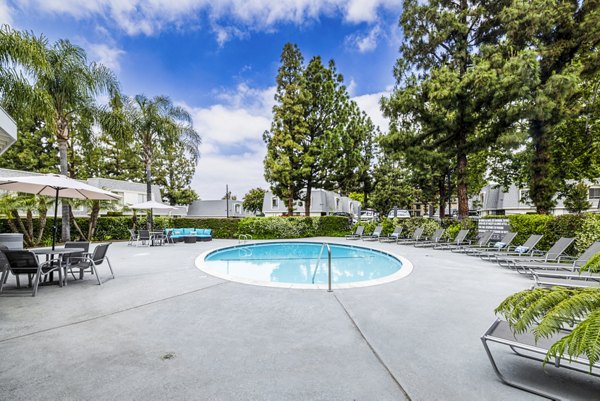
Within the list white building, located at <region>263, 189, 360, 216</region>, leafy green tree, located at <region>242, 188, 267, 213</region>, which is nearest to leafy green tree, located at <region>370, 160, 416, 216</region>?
white building, located at <region>263, 189, 360, 216</region>

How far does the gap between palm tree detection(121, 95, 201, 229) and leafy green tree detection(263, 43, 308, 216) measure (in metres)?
5.97

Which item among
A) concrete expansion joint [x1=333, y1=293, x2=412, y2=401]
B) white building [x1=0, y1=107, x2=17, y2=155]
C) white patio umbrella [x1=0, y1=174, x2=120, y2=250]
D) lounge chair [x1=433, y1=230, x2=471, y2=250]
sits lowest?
concrete expansion joint [x1=333, y1=293, x2=412, y2=401]

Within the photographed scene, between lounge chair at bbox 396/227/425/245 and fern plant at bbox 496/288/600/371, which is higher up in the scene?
fern plant at bbox 496/288/600/371

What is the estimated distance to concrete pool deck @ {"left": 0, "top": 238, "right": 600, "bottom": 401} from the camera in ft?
7.75

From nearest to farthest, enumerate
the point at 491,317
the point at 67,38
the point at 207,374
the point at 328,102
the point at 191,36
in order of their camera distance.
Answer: the point at 207,374 → the point at 491,317 → the point at 67,38 → the point at 191,36 → the point at 328,102

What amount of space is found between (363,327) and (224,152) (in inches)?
1160

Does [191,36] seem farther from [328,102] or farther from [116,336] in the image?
[116,336]

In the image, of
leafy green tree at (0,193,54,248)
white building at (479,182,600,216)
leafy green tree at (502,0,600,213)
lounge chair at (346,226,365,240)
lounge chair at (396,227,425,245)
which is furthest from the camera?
white building at (479,182,600,216)

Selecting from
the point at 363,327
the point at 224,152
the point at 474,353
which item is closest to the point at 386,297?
the point at 363,327

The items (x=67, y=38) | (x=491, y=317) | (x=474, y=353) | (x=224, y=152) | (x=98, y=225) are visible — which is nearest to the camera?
(x=474, y=353)

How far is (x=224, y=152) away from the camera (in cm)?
3058

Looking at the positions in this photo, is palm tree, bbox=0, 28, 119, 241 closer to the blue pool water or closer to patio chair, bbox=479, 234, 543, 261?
the blue pool water

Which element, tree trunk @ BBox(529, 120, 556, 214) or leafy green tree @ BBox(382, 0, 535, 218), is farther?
tree trunk @ BBox(529, 120, 556, 214)

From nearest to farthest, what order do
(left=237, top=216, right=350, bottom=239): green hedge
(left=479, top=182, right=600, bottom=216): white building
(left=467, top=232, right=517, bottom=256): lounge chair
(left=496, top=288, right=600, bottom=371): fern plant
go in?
1. (left=496, top=288, right=600, bottom=371): fern plant
2. (left=467, top=232, right=517, bottom=256): lounge chair
3. (left=237, top=216, right=350, bottom=239): green hedge
4. (left=479, top=182, right=600, bottom=216): white building
